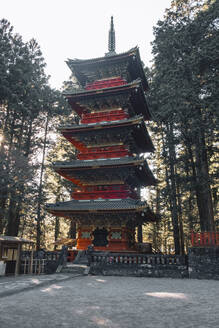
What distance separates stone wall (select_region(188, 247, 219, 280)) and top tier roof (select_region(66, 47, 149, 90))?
49.7 ft

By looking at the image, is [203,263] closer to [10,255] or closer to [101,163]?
[101,163]

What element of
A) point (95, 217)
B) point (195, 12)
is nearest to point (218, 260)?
point (95, 217)

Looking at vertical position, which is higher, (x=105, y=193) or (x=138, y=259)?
(x=105, y=193)

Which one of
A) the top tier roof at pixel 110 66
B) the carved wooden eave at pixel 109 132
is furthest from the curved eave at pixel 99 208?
the top tier roof at pixel 110 66

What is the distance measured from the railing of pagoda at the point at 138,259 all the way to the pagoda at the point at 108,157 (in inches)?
119

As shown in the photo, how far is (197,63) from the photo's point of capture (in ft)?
59.6

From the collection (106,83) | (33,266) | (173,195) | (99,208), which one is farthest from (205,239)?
(106,83)

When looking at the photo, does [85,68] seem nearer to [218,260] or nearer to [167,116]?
[167,116]

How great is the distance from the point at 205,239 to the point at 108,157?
9238 mm

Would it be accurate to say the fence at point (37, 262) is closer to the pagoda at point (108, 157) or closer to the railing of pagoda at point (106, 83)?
the pagoda at point (108, 157)

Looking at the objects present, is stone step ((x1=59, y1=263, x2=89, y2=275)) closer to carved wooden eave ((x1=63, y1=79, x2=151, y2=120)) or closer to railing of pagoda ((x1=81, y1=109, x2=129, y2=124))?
railing of pagoda ((x1=81, y1=109, x2=129, y2=124))

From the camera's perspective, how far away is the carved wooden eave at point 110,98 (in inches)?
766

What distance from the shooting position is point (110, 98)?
67.1 feet

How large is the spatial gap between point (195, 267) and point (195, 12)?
1986 cm
